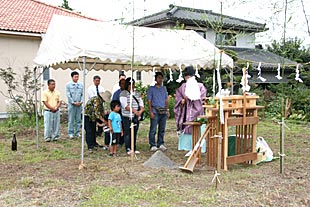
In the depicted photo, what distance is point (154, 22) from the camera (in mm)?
20750

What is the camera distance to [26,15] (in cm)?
1717

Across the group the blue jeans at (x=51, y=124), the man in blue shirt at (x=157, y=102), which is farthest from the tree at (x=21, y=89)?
the man in blue shirt at (x=157, y=102)

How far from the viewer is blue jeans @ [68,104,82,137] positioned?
9.76m

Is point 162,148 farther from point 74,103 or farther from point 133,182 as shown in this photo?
point 133,182

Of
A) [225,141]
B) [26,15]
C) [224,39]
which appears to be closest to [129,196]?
[225,141]

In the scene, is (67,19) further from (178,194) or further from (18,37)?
(18,37)

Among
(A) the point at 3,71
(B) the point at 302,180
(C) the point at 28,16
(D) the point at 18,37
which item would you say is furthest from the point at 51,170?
(C) the point at 28,16

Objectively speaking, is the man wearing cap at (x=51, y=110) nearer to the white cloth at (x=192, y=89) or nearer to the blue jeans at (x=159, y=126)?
the blue jeans at (x=159, y=126)

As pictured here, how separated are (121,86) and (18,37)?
9077 mm

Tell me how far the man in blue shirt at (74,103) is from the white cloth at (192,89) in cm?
334

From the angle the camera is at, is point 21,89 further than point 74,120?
Yes

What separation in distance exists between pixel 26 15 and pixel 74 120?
9.07 meters

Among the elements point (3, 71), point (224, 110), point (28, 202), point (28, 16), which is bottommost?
point (28, 202)

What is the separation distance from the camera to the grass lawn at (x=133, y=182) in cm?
471
